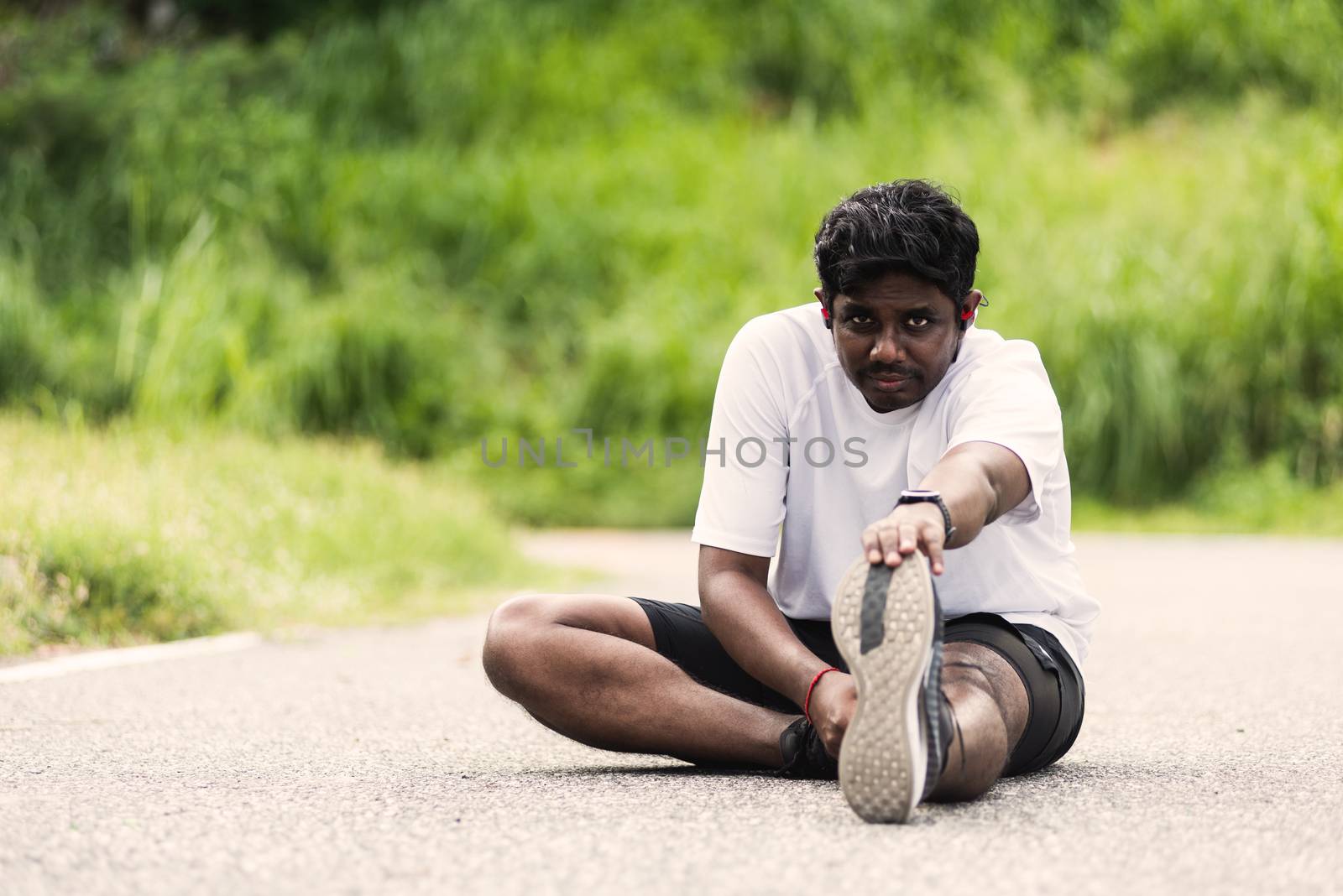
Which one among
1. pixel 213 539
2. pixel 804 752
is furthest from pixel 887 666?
pixel 213 539

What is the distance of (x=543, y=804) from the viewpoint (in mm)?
3229

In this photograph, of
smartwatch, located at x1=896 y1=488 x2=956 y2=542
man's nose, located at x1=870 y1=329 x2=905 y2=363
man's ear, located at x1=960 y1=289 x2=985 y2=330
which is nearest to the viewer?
smartwatch, located at x1=896 y1=488 x2=956 y2=542

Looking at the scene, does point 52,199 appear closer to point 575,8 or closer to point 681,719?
point 575,8

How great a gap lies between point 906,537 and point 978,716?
0.48 metres

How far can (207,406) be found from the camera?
1401 cm

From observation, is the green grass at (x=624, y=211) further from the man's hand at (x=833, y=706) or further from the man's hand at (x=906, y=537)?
the man's hand at (x=906, y=537)

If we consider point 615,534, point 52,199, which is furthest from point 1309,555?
point 52,199

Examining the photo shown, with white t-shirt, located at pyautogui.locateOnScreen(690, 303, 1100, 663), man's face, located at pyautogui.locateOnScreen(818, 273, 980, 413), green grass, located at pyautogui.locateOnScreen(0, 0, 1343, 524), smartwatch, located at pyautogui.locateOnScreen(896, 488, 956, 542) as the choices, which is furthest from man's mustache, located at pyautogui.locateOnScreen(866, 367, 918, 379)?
green grass, located at pyautogui.locateOnScreen(0, 0, 1343, 524)

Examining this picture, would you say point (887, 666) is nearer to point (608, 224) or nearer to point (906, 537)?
point (906, 537)

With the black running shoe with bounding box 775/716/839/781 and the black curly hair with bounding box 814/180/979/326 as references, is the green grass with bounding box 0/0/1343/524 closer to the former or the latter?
the black running shoe with bounding box 775/716/839/781

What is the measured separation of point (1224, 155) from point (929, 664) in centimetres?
1764

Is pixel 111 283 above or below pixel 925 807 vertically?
above

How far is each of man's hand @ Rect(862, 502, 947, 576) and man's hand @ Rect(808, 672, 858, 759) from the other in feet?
1.00

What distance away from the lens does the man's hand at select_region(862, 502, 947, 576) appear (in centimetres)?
279
